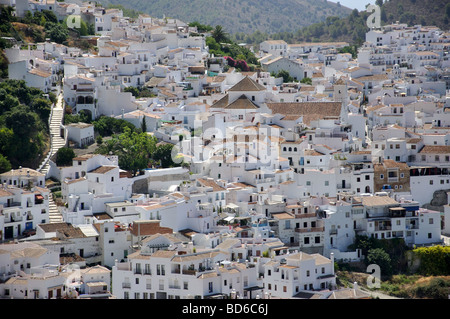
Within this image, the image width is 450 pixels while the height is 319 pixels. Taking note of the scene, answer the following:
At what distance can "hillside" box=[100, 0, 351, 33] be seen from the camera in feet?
413

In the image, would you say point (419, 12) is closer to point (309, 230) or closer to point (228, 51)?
point (228, 51)

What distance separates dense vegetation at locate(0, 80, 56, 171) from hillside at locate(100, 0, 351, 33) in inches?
3364

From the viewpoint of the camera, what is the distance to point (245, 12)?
138625 mm

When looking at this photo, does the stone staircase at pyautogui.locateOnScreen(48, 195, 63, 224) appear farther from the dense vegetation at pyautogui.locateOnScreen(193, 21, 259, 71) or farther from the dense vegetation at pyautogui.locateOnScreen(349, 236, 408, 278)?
the dense vegetation at pyautogui.locateOnScreen(193, 21, 259, 71)

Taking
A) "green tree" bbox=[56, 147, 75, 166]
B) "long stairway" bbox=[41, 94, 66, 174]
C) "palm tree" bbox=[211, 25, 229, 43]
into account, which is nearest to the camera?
"green tree" bbox=[56, 147, 75, 166]

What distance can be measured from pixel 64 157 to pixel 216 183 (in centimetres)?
531

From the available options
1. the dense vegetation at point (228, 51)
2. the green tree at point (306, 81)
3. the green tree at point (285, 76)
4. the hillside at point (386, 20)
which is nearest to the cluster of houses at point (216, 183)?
the green tree at point (306, 81)

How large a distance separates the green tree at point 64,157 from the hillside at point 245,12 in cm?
8815

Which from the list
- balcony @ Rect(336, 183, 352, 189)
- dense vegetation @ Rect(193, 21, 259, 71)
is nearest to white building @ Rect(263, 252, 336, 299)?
balcony @ Rect(336, 183, 352, 189)

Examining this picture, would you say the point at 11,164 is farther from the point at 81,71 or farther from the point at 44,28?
the point at 44,28

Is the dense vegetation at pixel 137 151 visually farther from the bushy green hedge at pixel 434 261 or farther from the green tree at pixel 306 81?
the green tree at pixel 306 81

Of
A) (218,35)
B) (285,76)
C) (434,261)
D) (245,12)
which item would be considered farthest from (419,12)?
(434,261)
